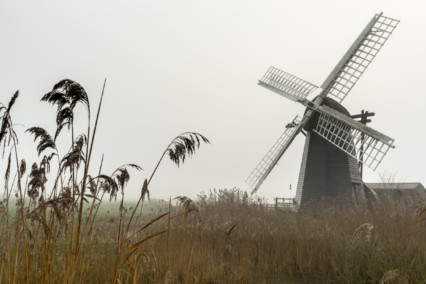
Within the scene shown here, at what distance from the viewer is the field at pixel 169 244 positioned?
247 centimetres

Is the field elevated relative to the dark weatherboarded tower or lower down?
lower down

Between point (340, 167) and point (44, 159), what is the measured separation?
14.8 meters

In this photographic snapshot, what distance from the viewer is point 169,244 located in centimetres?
672

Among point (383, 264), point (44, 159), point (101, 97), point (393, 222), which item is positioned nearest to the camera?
point (101, 97)

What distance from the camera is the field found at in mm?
2469

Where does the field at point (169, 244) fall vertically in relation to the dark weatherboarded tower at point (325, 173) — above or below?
below

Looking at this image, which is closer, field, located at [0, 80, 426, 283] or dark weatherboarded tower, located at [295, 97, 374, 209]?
field, located at [0, 80, 426, 283]

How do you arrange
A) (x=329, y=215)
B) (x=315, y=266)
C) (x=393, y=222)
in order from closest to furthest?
(x=315, y=266), (x=393, y=222), (x=329, y=215)

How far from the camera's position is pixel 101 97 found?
2.06 metres

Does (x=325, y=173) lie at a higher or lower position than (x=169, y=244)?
higher

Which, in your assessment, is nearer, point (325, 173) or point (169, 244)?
point (169, 244)

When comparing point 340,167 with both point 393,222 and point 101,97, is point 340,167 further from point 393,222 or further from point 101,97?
point 101,97

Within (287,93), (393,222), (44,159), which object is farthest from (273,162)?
(44,159)

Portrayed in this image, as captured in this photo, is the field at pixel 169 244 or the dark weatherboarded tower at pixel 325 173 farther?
the dark weatherboarded tower at pixel 325 173
